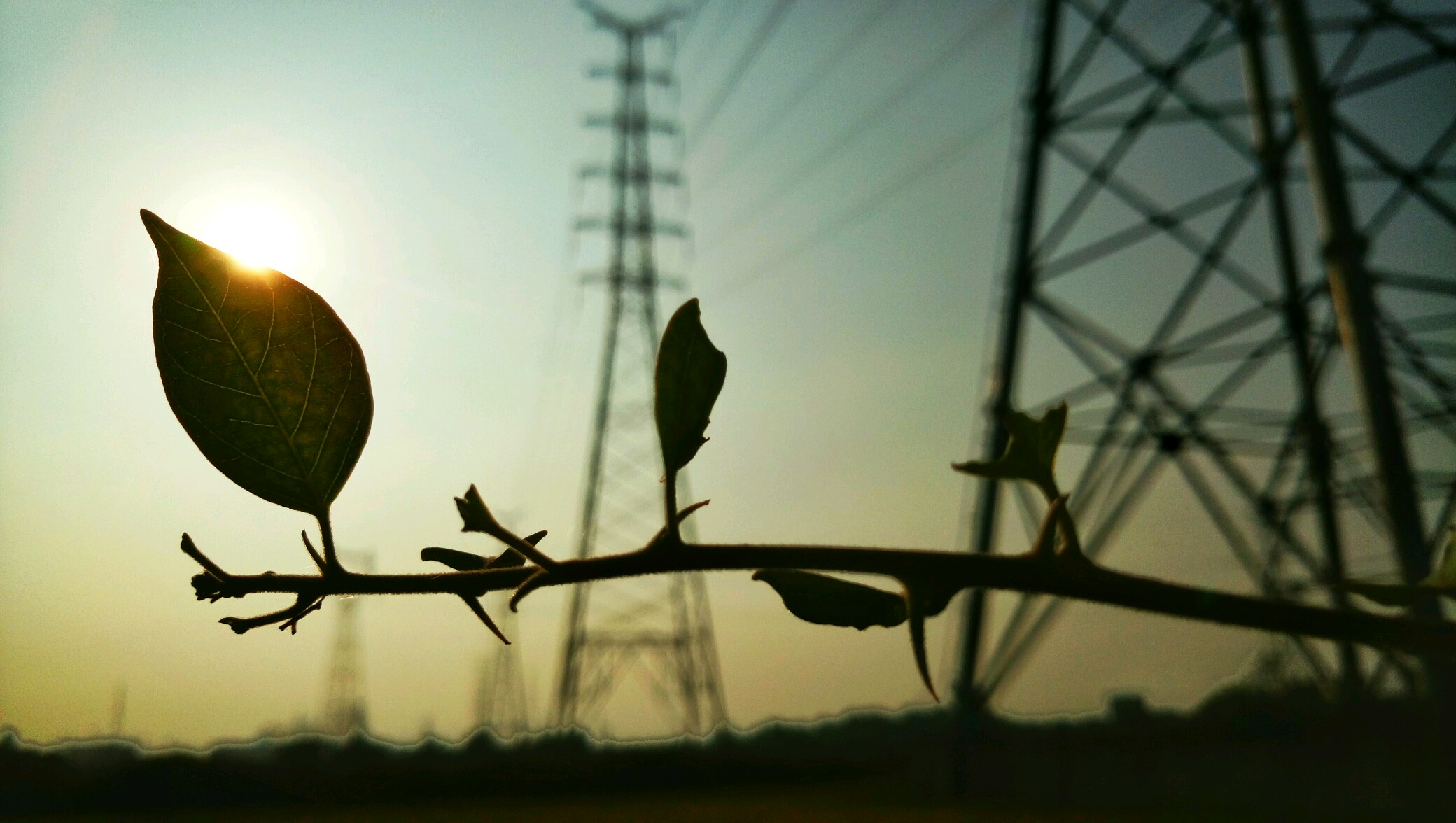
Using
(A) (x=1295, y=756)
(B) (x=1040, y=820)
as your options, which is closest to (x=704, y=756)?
(B) (x=1040, y=820)

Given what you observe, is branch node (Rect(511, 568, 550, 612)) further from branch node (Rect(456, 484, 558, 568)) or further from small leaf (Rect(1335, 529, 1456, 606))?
small leaf (Rect(1335, 529, 1456, 606))

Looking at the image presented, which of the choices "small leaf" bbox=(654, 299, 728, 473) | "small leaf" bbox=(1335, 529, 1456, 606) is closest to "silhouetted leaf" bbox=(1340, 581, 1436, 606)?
"small leaf" bbox=(1335, 529, 1456, 606)

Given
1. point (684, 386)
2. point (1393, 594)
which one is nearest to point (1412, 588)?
point (1393, 594)

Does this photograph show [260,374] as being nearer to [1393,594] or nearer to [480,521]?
[480,521]

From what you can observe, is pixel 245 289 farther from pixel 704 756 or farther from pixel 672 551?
pixel 704 756

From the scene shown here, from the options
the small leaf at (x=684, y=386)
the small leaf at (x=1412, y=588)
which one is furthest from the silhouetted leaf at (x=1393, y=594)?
the small leaf at (x=684, y=386)

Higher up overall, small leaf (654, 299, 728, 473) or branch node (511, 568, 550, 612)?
small leaf (654, 299, 728, 473)

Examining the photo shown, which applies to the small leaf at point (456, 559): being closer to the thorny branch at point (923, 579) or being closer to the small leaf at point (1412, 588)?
the thorny branch at point (923, 579)
